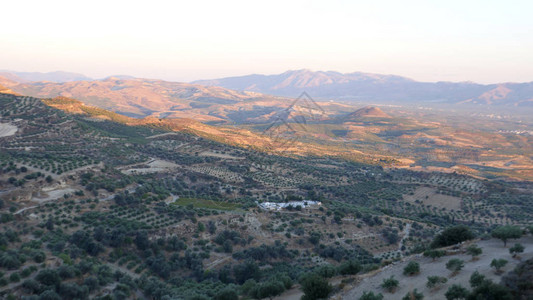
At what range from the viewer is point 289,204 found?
43.4m

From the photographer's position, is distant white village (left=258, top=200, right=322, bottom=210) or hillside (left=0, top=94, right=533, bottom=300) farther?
distant white village (left=258, top=200, right=322, bottom=210)

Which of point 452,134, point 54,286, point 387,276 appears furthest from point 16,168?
point 452,134

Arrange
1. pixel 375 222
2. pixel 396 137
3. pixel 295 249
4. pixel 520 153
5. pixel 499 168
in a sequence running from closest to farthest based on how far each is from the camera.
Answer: pixel 295 249, pixel 375 222, pixel 499 168, pixel 520 153, pixel 396 137

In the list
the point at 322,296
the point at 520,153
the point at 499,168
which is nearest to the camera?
the point at 322,296

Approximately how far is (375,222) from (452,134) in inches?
5621

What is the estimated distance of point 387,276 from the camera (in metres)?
20.0

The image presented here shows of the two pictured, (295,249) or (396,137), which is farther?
(396,137)

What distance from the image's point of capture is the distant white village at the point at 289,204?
42144 millimetres

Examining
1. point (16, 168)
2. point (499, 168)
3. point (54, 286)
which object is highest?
point (16, 168)

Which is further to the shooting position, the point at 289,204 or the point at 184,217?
the point at 289,204

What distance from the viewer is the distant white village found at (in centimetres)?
4214

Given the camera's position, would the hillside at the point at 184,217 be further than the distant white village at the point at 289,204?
No

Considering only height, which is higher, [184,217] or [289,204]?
[184,217]

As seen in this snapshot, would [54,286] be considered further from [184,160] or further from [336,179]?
[336,179]
